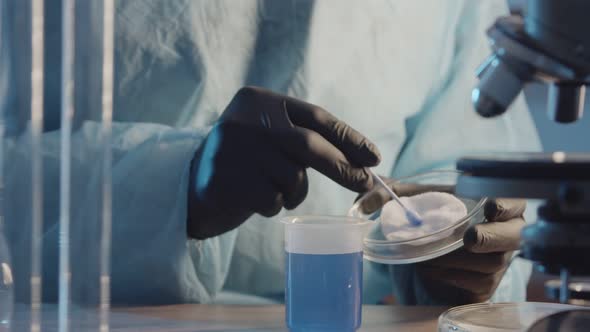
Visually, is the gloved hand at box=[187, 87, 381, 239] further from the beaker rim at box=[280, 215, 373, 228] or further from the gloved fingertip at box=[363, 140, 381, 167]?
the beaker rim at box=[280, 215, 373, 228]

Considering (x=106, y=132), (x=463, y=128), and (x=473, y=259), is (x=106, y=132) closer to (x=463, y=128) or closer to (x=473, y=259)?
(x=473, y=259)

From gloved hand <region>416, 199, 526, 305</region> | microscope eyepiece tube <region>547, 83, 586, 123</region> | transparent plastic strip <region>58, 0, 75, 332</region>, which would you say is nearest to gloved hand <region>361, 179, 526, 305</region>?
gloved hand <region>416, 199, 526, 305</region>

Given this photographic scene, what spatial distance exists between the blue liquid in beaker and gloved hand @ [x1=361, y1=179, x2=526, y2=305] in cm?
16

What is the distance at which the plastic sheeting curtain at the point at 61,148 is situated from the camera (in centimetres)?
61

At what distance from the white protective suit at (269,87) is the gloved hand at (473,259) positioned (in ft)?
0.20

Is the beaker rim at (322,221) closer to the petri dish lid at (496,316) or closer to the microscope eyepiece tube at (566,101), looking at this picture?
the petri dish lid at (496,316)

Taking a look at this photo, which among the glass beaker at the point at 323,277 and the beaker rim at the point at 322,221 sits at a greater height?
the beaker rim at the point at 322,221

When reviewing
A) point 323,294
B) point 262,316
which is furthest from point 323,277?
point 262,316

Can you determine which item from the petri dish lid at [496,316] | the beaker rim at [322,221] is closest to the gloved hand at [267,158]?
the beaker rim at [322,221]

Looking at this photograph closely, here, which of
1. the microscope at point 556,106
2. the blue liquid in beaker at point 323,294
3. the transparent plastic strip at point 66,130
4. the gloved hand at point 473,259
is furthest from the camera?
the gloved hand at point 473,259

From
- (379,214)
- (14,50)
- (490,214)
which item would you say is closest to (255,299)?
(379,214)

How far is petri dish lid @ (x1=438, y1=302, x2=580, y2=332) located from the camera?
2.10 ft

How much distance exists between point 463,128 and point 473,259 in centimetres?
30

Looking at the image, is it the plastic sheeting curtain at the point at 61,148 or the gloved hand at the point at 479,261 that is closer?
the plastic sheeting curtain at the point at 61,148
